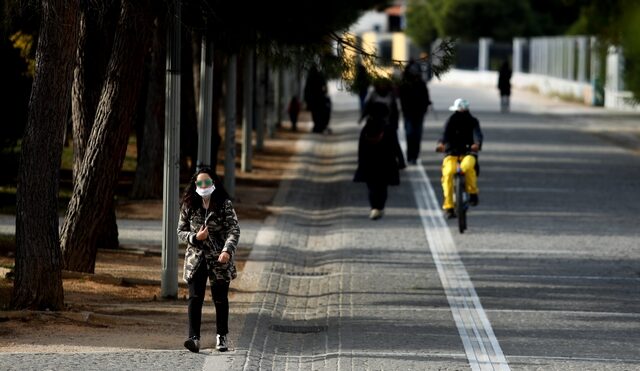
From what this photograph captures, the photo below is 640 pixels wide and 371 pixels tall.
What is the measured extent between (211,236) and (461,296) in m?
4.70

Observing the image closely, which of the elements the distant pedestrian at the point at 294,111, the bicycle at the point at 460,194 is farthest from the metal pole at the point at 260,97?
the bicycle at the point at 460,194

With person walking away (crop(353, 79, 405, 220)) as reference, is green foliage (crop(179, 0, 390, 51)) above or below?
above

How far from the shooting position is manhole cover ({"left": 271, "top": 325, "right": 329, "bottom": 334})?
14.3 metres

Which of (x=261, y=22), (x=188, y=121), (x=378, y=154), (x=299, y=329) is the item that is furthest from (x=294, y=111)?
(x=299, y=329)

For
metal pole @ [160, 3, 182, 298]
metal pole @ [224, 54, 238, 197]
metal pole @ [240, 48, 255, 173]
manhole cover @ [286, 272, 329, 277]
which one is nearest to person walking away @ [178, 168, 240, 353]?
metal pole @ [160, 3, 182, 298]

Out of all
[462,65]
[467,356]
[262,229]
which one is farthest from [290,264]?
[462,65]

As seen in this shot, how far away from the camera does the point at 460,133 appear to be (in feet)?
73.9

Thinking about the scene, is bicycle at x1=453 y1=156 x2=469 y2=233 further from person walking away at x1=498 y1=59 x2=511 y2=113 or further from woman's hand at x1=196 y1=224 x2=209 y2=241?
person walking away at x1=498 y1=59 x2=511 y2=113

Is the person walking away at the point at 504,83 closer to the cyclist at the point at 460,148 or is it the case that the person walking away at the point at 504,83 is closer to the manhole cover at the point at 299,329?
the cyclist at the point at 460,148

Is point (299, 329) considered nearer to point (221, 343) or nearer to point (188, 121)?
point (221, 343)

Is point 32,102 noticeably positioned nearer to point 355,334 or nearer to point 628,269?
point 355,334

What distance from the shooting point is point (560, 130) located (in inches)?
1929

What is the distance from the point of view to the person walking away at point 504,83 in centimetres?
5750

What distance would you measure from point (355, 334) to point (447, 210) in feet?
29.7
